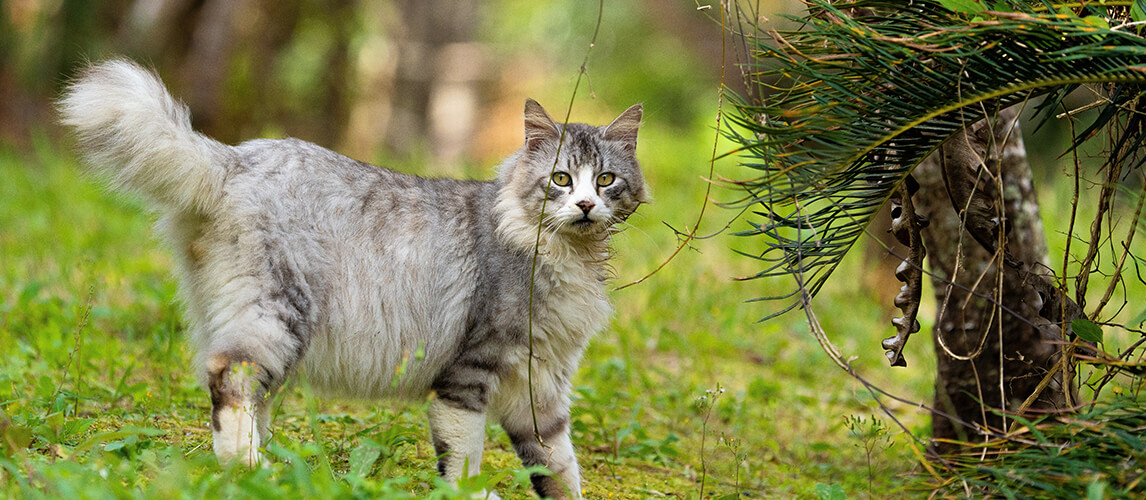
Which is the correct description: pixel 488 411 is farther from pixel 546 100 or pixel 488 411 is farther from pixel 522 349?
pixel 546 100

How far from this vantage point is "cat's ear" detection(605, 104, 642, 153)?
12.4ft

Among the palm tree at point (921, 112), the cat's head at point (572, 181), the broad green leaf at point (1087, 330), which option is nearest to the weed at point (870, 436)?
the palm tree at point (921, 112)

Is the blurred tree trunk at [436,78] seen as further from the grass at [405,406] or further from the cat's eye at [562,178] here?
the cat's eye at [562,178]

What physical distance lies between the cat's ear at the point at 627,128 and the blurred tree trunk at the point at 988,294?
47.0 inches

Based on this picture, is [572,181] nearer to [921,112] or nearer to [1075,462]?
[921,112]

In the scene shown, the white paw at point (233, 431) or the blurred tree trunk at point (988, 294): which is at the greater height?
the blurred tree trunk at point (988, 294)

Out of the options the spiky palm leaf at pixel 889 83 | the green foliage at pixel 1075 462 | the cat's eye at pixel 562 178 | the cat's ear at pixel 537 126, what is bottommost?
the green foliage at pixel 1075 462

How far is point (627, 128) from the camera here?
383 centimetres

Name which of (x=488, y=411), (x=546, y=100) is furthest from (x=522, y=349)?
(x=546, y=100)

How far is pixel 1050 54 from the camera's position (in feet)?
7.85

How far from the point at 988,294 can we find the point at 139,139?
3.10m

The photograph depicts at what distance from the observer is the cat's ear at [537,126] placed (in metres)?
3.73

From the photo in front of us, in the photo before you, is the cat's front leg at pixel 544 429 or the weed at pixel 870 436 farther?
→ the cat's front leg at pixel 544 429

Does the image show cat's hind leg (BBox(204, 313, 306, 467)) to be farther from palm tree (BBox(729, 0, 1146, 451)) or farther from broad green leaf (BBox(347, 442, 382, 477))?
palm tree (BBox(729, 0, 1146, 451))
